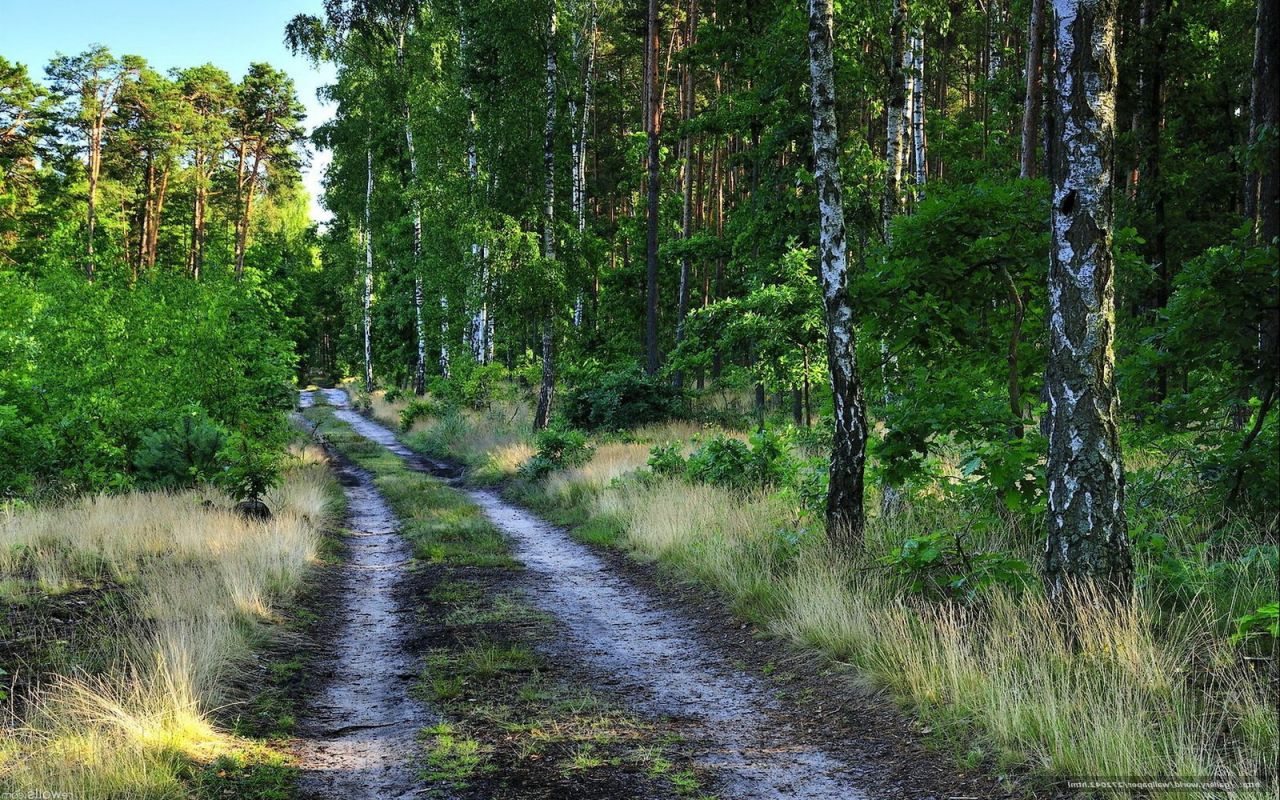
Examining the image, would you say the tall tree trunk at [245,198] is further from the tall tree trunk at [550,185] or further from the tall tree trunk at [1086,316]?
the tall tree trunk at [1086,316]

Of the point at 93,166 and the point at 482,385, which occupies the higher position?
the point at 93,166

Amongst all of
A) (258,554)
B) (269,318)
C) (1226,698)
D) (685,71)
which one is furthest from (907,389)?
(685,71)

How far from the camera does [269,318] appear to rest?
1411 cm

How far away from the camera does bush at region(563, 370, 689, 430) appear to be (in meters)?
21.0

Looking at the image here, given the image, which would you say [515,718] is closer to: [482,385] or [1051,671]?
[1051,671]

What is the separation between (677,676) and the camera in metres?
6.32

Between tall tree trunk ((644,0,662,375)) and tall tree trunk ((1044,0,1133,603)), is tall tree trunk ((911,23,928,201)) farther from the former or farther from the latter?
tall tree trunk ((1044,0,1133,603))

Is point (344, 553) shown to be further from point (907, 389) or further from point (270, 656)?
point (907, 389)

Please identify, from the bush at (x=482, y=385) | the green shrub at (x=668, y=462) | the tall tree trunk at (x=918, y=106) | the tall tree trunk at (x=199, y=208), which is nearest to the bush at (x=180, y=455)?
the green shrub at (x=668, y=462)

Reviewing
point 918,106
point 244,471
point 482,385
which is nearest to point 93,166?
point 482,385

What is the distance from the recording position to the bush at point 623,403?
21.0m

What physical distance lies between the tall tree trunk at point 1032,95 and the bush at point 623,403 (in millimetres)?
10353

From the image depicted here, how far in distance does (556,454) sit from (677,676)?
11798 millimetres

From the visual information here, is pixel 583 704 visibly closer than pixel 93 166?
Yes
